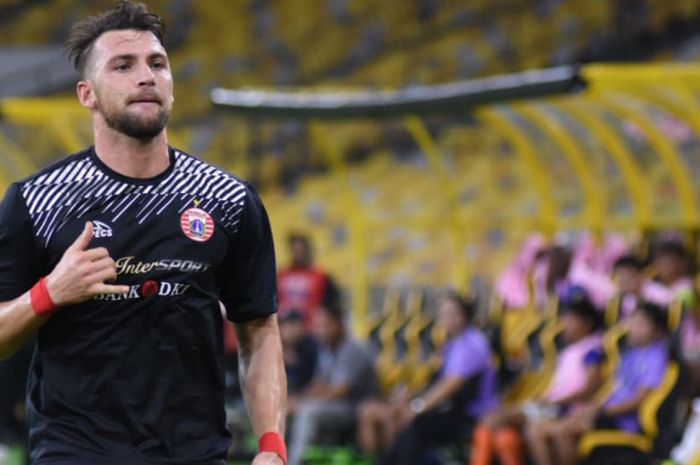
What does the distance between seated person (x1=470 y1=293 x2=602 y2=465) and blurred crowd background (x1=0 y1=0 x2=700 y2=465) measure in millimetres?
14

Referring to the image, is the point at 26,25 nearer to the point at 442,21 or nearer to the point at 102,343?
the point at 442,21

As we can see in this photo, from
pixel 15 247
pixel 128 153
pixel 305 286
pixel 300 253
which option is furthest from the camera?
pixel 305 286

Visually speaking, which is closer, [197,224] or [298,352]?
[197,224]

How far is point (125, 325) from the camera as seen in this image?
4.41 metres

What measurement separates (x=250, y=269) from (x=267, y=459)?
1.58ft

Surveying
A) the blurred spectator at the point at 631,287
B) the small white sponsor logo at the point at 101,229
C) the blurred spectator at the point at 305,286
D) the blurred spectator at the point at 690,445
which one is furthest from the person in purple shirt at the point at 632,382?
the small white sponsor logo at the point at 101,229

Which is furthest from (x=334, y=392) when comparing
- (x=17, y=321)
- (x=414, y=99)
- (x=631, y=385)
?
(x=17, y=321)

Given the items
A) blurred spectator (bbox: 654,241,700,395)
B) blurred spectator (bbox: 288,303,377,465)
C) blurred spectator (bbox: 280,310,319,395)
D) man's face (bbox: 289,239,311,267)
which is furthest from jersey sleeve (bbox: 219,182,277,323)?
man's face (bbox: 289,239,311,267)

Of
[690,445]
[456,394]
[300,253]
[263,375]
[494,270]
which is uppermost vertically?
[263,375]

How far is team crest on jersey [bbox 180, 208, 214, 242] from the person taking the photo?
177 inches

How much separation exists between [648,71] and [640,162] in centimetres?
218

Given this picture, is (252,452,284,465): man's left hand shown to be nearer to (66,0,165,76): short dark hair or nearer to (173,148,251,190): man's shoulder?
(173,148,251,190): man's shoulder

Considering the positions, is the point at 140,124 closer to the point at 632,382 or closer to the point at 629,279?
the point at 632,382

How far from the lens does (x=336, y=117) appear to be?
12.0 m
